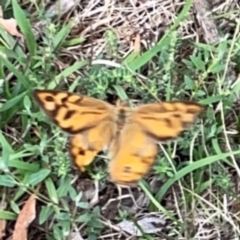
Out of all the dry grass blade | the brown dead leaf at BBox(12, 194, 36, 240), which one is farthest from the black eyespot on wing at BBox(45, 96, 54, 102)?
the dry grass blade

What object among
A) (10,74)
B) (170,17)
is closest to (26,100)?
(10,74)

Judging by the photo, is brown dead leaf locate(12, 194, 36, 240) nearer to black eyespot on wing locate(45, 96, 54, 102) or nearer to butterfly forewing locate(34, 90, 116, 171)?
butterfly forewing locate(34, 90, 116, 171)

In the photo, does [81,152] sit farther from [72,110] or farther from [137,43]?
[137,43]

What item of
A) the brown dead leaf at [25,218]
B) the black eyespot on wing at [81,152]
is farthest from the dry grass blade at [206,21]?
the brown dead leaf at [25,218]

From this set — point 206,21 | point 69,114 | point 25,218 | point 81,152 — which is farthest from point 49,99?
point 206,21

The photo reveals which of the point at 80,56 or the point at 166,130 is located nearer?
the point at 166,130

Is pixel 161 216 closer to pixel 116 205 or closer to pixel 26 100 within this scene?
pixel 116 205
